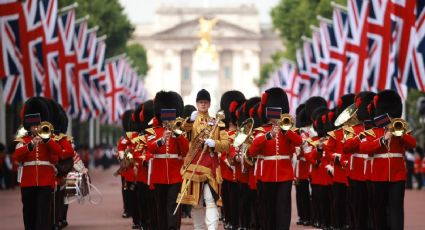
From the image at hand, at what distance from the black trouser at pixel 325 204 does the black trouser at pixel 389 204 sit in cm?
425

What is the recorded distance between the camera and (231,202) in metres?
21.1

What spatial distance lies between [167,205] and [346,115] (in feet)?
10.1

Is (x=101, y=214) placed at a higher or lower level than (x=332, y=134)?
lower

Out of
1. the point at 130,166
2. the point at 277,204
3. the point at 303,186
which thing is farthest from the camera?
the point at 303,186

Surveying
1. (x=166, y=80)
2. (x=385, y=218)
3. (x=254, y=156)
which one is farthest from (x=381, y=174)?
(x=166, y=80)

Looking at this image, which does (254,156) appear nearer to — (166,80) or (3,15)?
(3,15)

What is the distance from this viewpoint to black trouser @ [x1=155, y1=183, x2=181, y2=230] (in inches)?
682

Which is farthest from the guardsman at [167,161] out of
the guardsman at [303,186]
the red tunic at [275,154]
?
the guardsman at [303,186]

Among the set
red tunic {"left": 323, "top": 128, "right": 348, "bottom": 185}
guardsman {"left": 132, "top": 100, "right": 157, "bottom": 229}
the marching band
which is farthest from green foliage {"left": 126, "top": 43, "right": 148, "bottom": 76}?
the marching band

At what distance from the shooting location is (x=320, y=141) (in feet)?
67.2

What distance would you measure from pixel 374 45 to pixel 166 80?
135390 mm

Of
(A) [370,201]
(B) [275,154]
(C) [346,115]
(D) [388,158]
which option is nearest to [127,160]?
(C) [346,115]

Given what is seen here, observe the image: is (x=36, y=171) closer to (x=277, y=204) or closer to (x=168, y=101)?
(x=168, y=101)

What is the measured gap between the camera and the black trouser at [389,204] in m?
16.4
